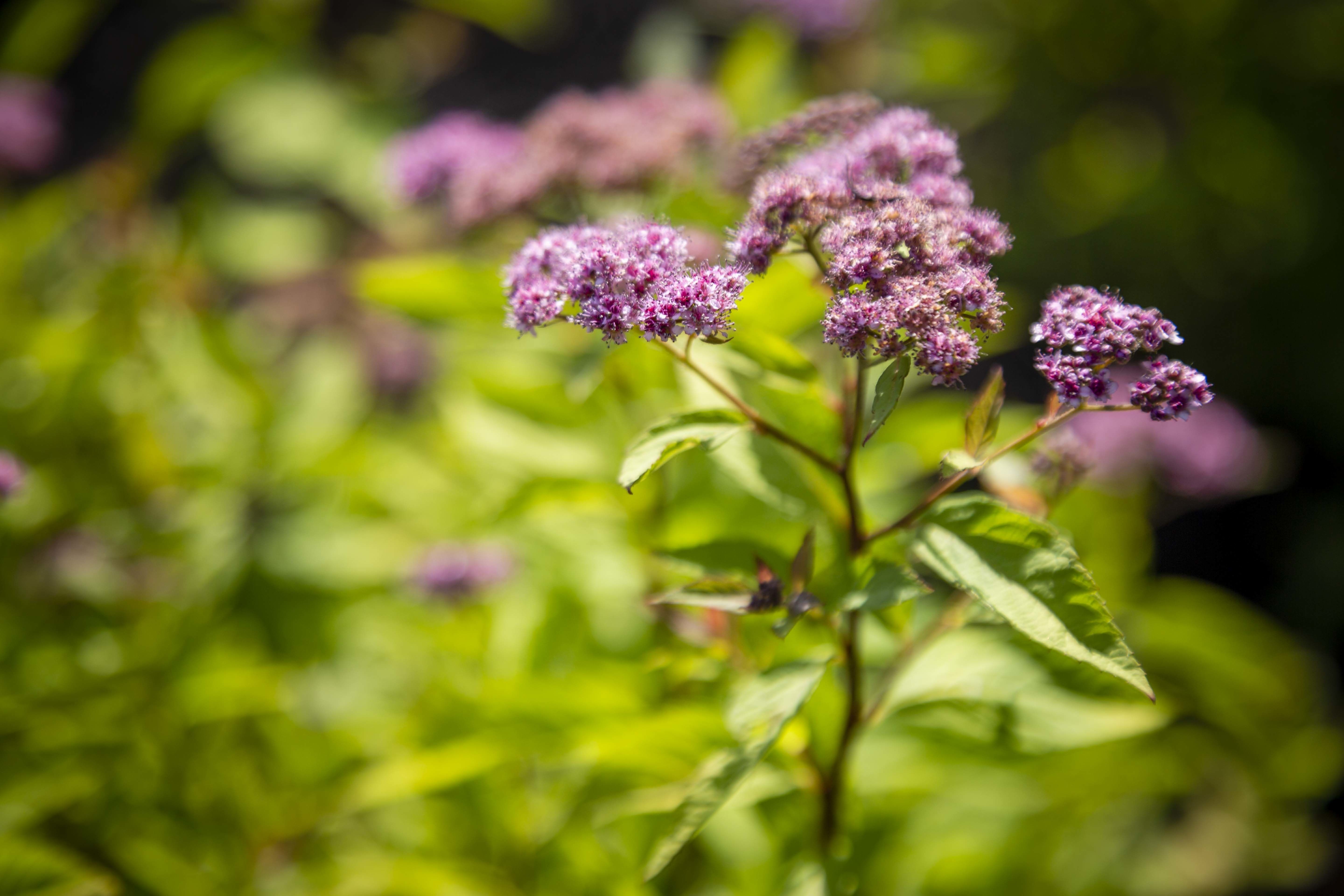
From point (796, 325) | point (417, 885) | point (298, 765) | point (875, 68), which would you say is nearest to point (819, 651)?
point (796, 325)

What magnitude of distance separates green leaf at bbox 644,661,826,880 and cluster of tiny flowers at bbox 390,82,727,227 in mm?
678

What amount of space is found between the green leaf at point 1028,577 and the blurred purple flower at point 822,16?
6.58 ft

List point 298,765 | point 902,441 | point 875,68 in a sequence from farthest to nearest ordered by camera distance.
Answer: point 875,68
point 298,765
point 902,441

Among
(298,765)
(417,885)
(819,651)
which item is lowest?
(298,765)

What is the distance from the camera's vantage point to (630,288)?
2.13ft

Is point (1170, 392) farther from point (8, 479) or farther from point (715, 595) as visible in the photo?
point (8, 479)

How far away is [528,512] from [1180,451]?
1.33 metres

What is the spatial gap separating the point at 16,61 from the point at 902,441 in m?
2.22

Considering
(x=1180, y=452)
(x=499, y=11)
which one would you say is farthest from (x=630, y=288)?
(x=499, y=11)

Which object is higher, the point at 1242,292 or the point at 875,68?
the point at 875,68

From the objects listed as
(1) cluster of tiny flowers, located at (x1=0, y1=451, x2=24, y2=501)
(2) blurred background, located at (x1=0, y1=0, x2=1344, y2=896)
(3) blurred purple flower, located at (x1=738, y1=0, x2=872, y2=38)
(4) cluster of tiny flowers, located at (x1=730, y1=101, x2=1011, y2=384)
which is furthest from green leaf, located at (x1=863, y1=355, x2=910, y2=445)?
(3) blurred purple flower, located at (x1=738, y1=0, x2=872, y2=38)

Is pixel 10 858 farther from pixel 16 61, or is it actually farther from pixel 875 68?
pixel 875 68

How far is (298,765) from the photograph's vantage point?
54.8 inches

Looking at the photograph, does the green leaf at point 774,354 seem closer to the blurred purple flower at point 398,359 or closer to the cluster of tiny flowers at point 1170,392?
the cluster of tiny flowers at point 1170,392
